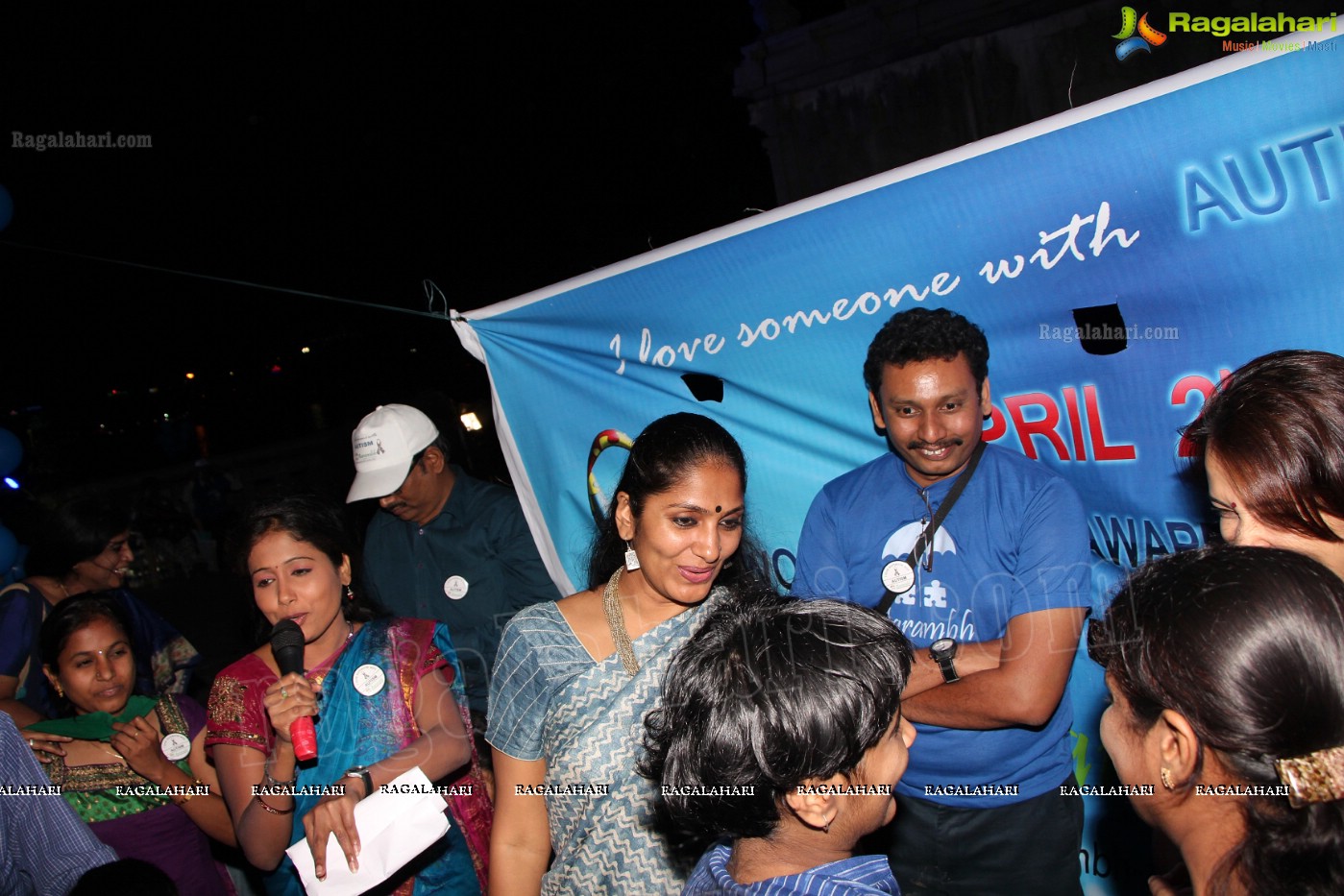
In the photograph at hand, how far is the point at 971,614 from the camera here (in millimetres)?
2242

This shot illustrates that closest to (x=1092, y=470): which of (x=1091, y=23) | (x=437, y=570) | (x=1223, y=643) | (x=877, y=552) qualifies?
(x=877, y=552)

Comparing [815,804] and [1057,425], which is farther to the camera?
[1057,425]

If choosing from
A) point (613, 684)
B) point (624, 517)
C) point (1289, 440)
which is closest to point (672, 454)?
point (624, 517)

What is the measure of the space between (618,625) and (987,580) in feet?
3.18

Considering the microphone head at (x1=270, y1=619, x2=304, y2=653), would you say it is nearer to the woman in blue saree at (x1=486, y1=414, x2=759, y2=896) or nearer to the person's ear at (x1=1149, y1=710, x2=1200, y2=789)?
the woman in blue saree at (x1=486, y1=414, x2=759, y2=896)

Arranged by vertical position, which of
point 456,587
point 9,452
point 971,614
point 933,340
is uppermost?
point 9,452

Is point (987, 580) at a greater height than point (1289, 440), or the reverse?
point (1289, 440)

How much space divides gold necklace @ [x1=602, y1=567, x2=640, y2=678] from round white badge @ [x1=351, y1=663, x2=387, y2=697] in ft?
2.57

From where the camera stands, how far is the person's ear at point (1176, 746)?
1.23 metres

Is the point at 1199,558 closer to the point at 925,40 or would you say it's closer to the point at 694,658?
the point at 694,658

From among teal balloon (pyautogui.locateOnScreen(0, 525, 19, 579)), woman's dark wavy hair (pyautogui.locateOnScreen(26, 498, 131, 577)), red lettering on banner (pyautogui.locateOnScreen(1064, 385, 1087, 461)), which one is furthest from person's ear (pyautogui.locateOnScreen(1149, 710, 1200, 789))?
teal balloon (pyautogui.locateOnScreen(0, 525, 19, 579))

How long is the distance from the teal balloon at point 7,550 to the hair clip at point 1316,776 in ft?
18.4

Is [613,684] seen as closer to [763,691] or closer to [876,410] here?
[763,691]

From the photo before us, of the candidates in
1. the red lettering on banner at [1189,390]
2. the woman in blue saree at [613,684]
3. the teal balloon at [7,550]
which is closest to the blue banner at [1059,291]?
the red lettering on banner at [1189,390]
